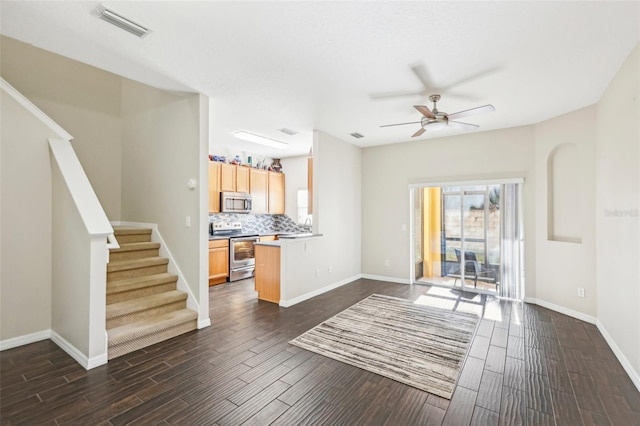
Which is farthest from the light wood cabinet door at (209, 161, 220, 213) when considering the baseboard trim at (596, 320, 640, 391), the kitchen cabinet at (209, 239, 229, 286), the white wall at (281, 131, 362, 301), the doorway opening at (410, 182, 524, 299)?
the baseboard trim at (596, 320, 640, 391)

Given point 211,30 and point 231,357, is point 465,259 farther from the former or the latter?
point 211,30

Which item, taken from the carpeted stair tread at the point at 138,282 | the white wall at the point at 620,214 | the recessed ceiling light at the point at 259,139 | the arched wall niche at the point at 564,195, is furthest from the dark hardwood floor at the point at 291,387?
the recessed ceiling light at the point at 259,139

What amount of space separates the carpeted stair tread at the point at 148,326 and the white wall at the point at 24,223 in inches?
38.6

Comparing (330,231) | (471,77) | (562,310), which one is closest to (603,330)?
(562,310)

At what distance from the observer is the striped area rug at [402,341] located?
271 centimetres

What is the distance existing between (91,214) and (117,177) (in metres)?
2.47

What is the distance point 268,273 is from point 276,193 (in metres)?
3.26

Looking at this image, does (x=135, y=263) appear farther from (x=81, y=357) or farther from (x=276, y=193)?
(x=276, y=193)

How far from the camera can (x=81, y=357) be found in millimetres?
2818

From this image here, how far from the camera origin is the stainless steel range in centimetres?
619

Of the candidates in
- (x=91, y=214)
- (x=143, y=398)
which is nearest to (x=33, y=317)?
(x=91, y=214)

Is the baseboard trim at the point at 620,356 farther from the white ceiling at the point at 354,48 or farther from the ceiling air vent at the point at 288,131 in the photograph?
the ceiling air vent at the point at 288,131

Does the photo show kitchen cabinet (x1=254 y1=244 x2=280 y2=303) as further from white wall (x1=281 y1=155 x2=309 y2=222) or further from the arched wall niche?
the arched wall niche

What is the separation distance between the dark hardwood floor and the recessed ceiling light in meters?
3.52
